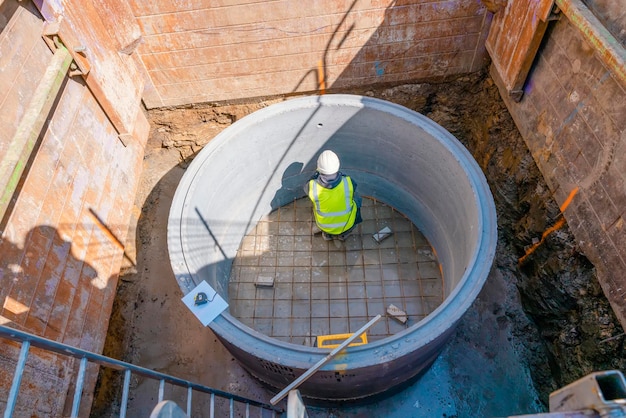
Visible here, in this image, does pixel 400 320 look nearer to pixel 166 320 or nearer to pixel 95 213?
pixel 166 320

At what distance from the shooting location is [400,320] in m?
3.93

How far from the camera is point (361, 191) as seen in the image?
4.98 metres

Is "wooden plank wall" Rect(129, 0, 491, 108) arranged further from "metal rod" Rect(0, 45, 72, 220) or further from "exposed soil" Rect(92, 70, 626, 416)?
"metal rod" Rect(0, 45, 72, 220)

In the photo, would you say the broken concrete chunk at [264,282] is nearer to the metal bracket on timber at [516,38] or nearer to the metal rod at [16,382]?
the metal rod at [16,382]

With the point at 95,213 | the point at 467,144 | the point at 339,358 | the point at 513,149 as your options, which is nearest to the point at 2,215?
the point at 95,213

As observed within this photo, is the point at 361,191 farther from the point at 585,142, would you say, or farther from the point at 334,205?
the point at 585,142

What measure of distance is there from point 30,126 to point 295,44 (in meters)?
2.66

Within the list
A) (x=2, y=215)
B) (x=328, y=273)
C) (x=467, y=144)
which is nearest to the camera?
(x=2, y=215)

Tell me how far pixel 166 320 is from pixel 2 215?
1975 millimetres

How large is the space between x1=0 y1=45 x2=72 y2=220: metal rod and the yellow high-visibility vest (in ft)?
7.16

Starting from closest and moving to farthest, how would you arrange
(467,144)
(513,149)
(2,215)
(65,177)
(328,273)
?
(2,215) < (65,177) < (513,149) < (328,273) < (467,144)

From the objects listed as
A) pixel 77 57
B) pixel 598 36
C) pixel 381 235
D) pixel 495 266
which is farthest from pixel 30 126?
pixel 495 266

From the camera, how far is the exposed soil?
315 centimetres

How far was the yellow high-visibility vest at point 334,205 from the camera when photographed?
3682 millimetres
